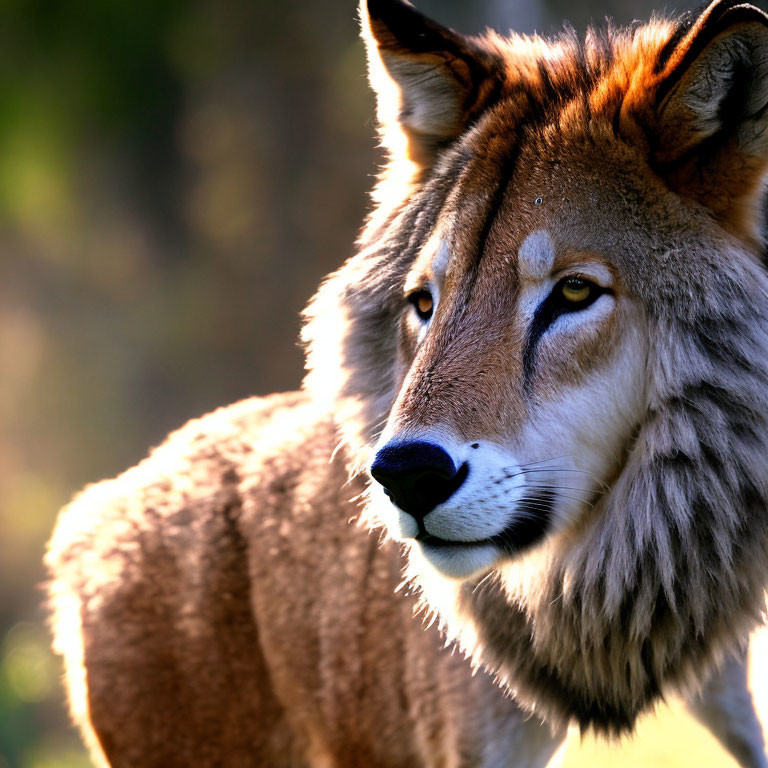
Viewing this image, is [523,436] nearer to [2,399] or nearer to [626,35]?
[626,35]

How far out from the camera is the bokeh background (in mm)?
12250

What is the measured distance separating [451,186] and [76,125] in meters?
11.8

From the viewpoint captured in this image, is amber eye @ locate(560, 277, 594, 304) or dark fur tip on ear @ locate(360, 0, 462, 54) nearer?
amber eye @ locate(560, 277, 594, 304)

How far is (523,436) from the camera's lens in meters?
2.48

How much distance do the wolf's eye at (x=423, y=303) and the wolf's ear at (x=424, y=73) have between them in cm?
51

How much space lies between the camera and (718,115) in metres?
2.54

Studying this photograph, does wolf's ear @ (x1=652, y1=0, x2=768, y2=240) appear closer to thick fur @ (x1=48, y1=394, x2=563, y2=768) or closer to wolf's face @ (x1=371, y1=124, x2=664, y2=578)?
wolf's face @ (x1=371, y1=124, x2=664, y2=578)

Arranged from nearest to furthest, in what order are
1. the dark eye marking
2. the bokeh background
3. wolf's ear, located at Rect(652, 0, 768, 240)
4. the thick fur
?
wolf's ear, located at Rect(652, 0, 768, 240)
the dark eye marking
the thick fur
the bokeh background

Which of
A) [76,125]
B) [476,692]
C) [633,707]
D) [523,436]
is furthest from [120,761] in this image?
[76,125]

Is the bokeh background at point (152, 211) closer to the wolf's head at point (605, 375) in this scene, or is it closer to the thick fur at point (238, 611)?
the thick fur at point (238, 611)

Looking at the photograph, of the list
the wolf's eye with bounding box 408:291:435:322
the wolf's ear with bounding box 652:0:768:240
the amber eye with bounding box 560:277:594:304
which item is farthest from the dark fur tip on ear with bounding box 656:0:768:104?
the wolf's eye with bounding box 408:291:435:322

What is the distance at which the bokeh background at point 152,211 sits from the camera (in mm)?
12250

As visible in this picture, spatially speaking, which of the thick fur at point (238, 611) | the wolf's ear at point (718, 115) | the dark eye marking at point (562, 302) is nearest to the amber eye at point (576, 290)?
the dark eye marking at point (562, 302)

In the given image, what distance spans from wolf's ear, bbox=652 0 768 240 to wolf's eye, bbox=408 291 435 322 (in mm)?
712
